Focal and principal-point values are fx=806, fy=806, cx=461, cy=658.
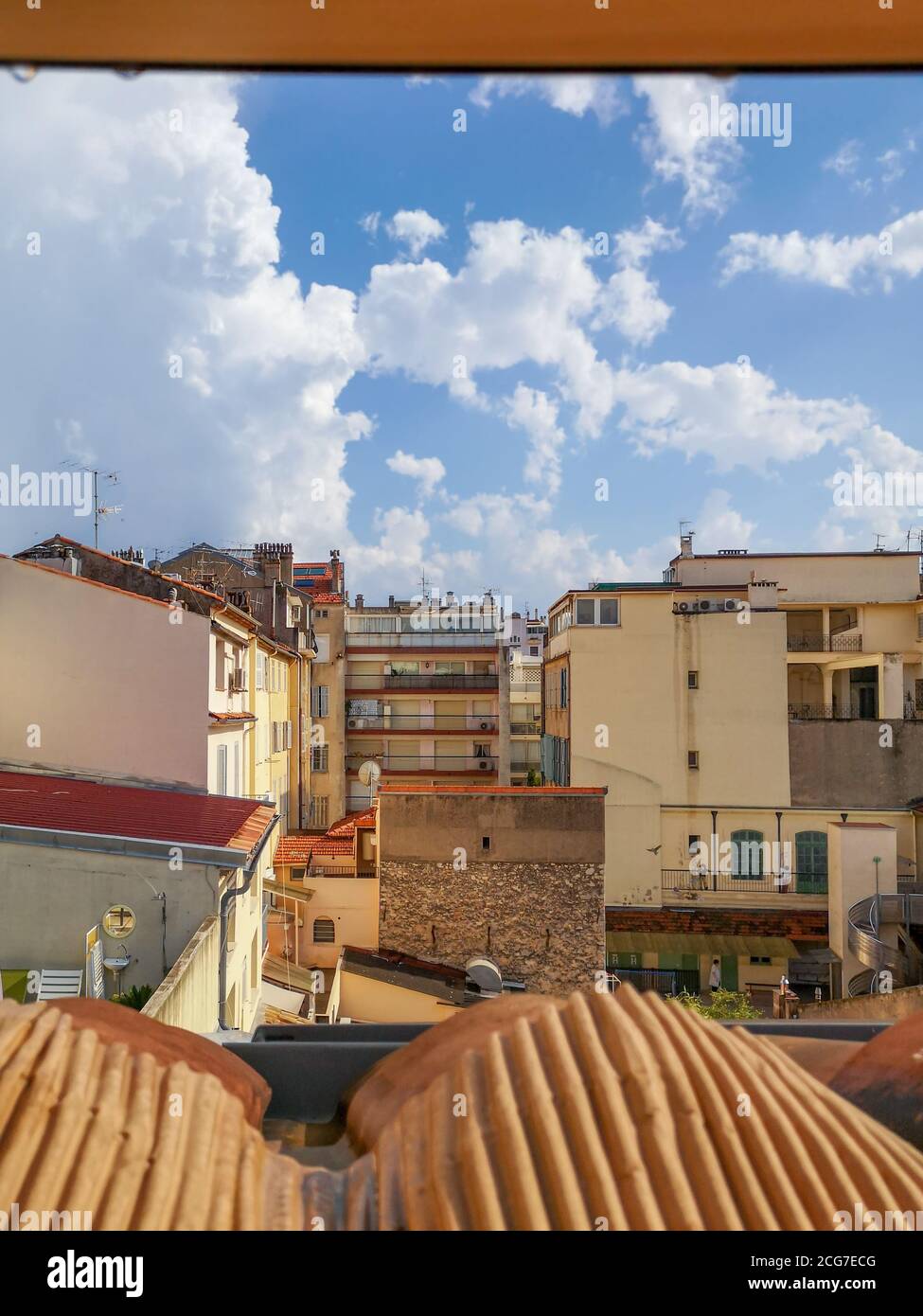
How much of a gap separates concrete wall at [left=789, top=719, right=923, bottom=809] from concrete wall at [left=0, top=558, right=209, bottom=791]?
15.4 feet

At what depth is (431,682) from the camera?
6930mm

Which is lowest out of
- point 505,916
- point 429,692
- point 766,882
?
point 766,882

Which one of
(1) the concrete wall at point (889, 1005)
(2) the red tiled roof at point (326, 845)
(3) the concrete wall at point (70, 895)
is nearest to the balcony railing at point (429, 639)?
(2) the red tiled roof at point (326, 845)

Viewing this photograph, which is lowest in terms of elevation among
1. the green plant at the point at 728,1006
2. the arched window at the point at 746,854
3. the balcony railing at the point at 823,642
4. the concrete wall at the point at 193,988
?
the green plant at the point at 728,1006

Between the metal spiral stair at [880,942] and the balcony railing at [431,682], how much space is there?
3.21 meters

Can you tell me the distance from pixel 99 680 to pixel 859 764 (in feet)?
18.6

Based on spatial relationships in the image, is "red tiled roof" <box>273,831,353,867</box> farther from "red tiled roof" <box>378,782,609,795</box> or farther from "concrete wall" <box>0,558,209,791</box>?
"concrete wall" <box>0,558,209,791</box>

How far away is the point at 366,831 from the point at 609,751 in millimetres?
1828

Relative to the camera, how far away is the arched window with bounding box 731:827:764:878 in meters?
6.62

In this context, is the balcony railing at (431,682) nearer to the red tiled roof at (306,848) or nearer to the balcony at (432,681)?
the balcony at (432,681)

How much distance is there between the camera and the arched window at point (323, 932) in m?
5.27

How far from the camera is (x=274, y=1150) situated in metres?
0.60

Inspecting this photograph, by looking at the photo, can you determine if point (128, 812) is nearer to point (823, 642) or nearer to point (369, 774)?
point (369, 774)

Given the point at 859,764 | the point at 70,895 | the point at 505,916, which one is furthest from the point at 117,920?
the point at 859,764
